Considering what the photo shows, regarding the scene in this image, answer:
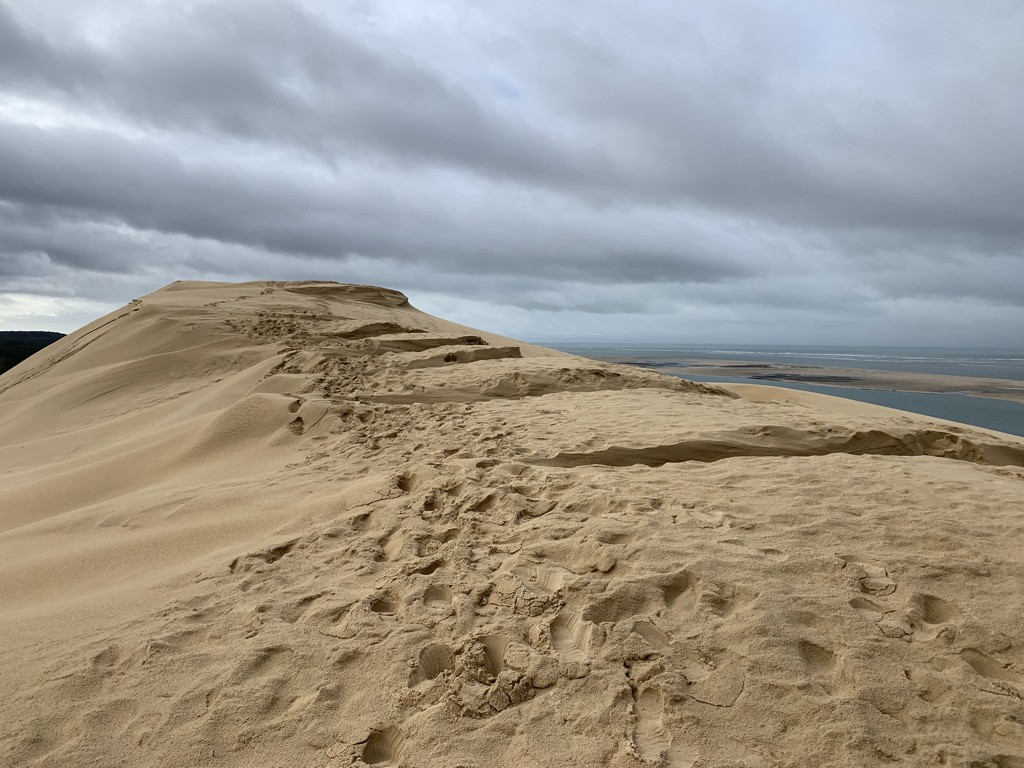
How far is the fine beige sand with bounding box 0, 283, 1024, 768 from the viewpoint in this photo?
1.98m

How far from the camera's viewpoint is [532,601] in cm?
258

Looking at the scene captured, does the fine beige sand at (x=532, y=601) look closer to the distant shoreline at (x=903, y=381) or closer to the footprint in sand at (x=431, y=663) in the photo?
the footprint in sand at (x=431, y=663)

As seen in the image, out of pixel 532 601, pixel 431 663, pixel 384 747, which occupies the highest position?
pixel 532 601

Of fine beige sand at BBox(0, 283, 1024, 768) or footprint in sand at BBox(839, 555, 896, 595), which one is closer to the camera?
fine beige sand at BBox(0, 283, 1024, 768)

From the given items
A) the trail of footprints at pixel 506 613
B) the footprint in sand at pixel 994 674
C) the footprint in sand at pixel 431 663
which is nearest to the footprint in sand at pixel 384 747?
the trail of footprints at pixel 506 613

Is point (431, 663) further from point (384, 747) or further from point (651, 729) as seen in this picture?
point (651, 729)

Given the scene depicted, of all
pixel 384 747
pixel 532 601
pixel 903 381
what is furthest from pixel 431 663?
pixel 903 381

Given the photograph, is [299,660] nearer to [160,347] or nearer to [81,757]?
[81,757]

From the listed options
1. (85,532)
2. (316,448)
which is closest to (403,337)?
(316,448)

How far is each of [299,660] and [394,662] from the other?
15.1 inches

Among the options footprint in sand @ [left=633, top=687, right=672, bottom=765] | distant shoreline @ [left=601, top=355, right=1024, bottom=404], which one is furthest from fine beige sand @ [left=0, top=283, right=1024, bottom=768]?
distant shoreline @ [left=601, top=355, right=1024, bottom=404]

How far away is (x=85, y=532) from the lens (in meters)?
4.13

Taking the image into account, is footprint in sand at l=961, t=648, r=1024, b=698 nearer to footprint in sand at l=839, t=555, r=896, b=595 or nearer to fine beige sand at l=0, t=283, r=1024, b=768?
fine beige sand at l=0, t=283, r=1024, b=768

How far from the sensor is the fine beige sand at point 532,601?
198 cm
